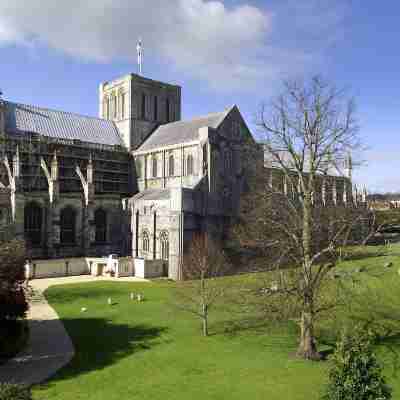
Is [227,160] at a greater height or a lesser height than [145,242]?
greater

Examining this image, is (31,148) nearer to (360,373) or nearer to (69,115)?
(69,115)

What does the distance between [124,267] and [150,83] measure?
3181 centimetres

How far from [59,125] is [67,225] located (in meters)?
15.3

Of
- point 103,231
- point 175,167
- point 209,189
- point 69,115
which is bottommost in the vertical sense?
point 103,231

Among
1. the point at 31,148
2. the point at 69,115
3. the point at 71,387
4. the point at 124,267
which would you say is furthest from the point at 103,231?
the point at 71,387

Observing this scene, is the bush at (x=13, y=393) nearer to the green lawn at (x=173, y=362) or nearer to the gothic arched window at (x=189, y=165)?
the green lawn at (x=173, y=362)

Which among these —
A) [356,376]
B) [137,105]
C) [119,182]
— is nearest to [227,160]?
[119,182]

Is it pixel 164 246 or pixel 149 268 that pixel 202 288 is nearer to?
pixel 149 268

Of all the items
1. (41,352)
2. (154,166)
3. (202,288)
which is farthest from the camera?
(154,166)

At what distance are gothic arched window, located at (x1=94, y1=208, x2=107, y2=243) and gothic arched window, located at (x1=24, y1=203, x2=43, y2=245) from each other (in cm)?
659

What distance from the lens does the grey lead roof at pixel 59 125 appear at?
5122cm

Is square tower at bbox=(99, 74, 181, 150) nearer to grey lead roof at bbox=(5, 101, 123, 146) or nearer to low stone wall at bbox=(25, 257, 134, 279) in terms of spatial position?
grey lead roof at bbox=(5, 101, 123, 146)

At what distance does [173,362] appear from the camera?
59.8ft

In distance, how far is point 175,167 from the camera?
51.2 m
